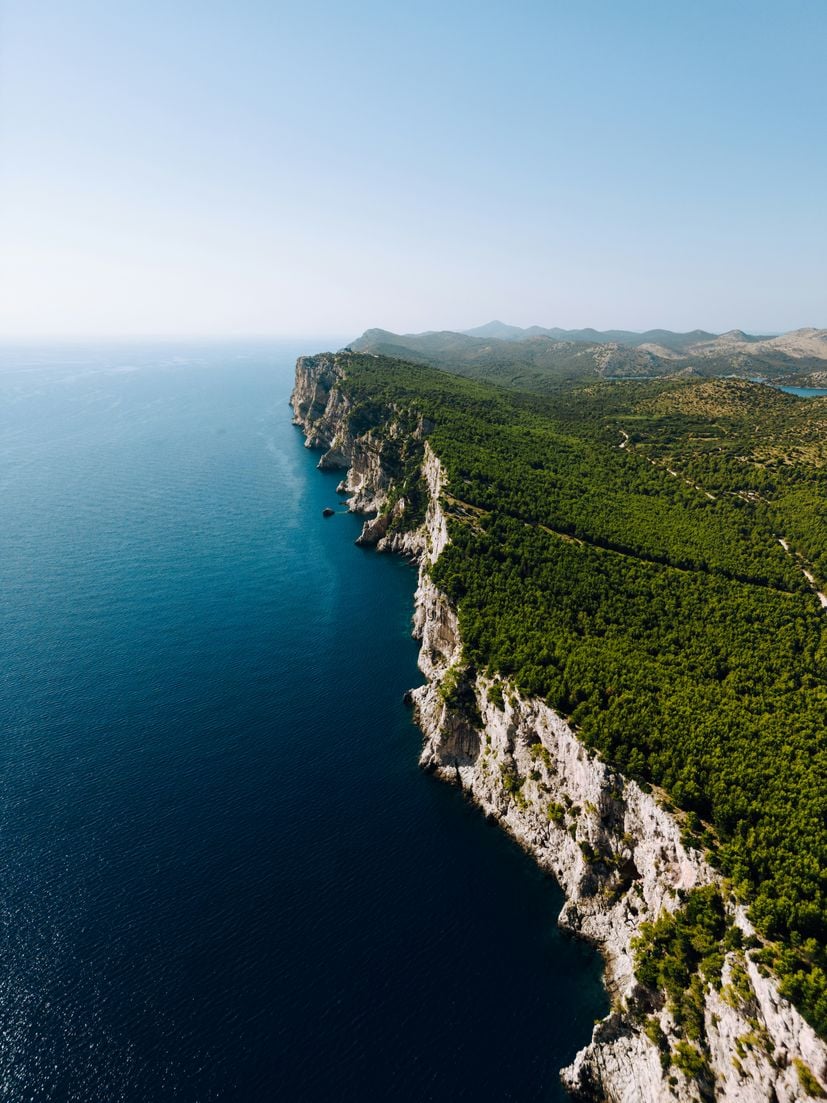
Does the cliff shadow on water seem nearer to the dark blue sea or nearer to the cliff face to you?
the dark blue sea

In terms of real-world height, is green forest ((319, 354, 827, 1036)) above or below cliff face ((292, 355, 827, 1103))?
above

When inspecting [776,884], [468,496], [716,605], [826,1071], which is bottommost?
[826,1071]

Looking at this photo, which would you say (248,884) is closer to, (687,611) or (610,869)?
(610,869)

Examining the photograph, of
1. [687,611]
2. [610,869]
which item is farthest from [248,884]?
[687,611]

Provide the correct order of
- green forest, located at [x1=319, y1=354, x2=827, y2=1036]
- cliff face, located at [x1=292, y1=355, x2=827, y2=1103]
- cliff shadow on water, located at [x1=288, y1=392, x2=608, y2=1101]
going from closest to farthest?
cliff face, located at [x1=292, y1=355, x2=827, y2=1103] < cliff shadow on water, located at [x1=288, y1=392, x2=608, y2=1101] < green forest, located at [x1=319, y1=354, x2=827, y2=1036]

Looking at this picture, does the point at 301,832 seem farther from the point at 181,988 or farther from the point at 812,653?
the point at 812,653

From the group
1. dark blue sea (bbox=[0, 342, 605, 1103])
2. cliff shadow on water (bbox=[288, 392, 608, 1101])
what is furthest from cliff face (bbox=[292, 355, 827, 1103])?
dark blue sea (bbox=[0, 342, 605, 1103])

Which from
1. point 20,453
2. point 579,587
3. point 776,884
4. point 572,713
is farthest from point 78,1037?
point 20,453
